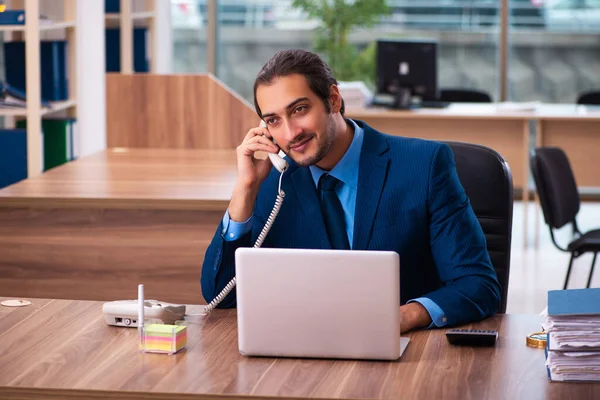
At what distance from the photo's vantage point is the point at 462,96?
720 cm

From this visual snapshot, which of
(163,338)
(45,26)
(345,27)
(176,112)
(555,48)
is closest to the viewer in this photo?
(163,338)

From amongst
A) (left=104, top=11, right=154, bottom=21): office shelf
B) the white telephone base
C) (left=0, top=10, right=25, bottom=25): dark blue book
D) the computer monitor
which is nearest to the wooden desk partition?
(left=0, top=10, right=25, bottom=25): dark blue book

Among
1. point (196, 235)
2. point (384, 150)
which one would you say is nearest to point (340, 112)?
point (384, 150)

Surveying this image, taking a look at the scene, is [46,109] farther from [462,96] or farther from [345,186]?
[462,96]

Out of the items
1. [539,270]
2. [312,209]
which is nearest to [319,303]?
[312,209]

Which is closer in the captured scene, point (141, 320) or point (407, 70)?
point (141, 320)

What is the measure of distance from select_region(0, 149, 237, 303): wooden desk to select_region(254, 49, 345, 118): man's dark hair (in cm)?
120

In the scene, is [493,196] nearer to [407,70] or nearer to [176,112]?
[176,112]

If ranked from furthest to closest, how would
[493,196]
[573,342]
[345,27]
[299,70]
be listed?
1. [345,27]
2. [493,196]
3. [299,70]
4. [573,342]

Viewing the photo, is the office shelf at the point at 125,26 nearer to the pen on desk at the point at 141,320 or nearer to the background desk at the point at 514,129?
the background desk at the point at 514,129

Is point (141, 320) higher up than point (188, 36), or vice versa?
point (188, 36)

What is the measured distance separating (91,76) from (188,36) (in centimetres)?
256

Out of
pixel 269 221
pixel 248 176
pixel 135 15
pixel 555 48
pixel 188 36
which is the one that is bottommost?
pixel 269 221

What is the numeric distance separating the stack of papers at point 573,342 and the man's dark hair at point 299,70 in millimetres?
777
